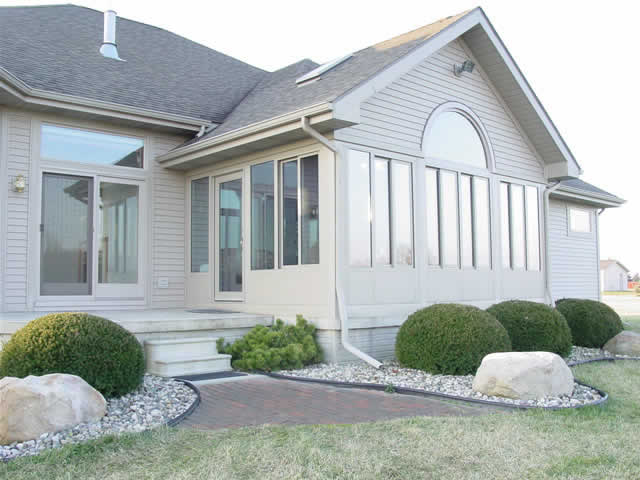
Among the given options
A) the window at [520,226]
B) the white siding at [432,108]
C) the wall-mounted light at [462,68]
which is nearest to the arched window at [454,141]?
the white siding at [432,108]

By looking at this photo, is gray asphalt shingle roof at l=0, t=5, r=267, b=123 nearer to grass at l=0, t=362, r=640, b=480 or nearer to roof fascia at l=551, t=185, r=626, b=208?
grass at l=0, t=362, r=640, b=480

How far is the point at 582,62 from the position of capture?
61.0ft

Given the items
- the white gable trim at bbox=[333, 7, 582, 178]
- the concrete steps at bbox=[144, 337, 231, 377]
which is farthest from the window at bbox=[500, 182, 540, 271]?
the concrete steps at bbox=[144, 337, 231, 377]

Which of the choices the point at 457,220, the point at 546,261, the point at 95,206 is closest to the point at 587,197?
the point at 546,261

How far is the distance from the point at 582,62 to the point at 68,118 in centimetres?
1507

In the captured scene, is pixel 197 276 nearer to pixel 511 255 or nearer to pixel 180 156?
pixel 180 156

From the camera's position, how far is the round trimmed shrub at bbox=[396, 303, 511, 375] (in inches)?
282

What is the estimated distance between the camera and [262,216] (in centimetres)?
903

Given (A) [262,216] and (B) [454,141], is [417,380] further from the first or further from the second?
(B) [454,141]

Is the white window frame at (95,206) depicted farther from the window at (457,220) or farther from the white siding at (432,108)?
the window at (457,220)

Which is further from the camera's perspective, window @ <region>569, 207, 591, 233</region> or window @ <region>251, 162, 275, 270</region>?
window @ <region>569, 207, 591, 233</region>

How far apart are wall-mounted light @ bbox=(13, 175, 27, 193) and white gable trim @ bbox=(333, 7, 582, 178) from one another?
14.9 ft

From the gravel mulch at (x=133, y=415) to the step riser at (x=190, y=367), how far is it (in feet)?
0.69

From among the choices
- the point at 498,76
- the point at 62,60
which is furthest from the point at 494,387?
the point at 62,60
